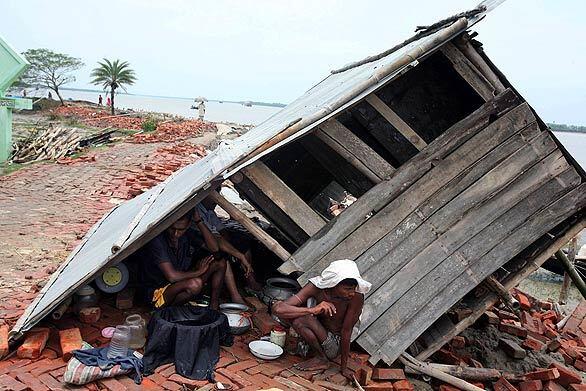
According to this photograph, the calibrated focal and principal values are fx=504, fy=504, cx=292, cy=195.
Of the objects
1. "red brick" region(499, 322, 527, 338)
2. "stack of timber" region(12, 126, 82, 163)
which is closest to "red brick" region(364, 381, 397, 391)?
"red brick" region(499, 322, 527, 338)

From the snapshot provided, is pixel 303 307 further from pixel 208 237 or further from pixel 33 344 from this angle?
pixel 33 344

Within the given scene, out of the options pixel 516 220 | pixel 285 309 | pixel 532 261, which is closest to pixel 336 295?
pixel 285 309

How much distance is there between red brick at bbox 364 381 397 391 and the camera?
160 inches

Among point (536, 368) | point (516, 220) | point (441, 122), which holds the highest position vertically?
point (441, 122)

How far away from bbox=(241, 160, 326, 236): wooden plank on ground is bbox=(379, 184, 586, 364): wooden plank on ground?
121 centimetres

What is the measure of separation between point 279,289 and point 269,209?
971 millimetres

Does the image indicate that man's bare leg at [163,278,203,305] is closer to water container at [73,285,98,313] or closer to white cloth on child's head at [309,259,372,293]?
water container at [73,285,98,313]

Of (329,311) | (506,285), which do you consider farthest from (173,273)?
(506,285)

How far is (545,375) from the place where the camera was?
4930 mm

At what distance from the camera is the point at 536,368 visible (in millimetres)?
5527

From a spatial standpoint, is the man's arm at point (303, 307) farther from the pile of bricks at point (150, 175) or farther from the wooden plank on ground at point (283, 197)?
the pile of bricks at point (150, 175)

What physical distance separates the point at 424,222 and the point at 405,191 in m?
0.32

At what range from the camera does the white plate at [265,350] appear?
13.8ft

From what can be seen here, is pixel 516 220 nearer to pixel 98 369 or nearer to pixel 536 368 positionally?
pixel 536 368
